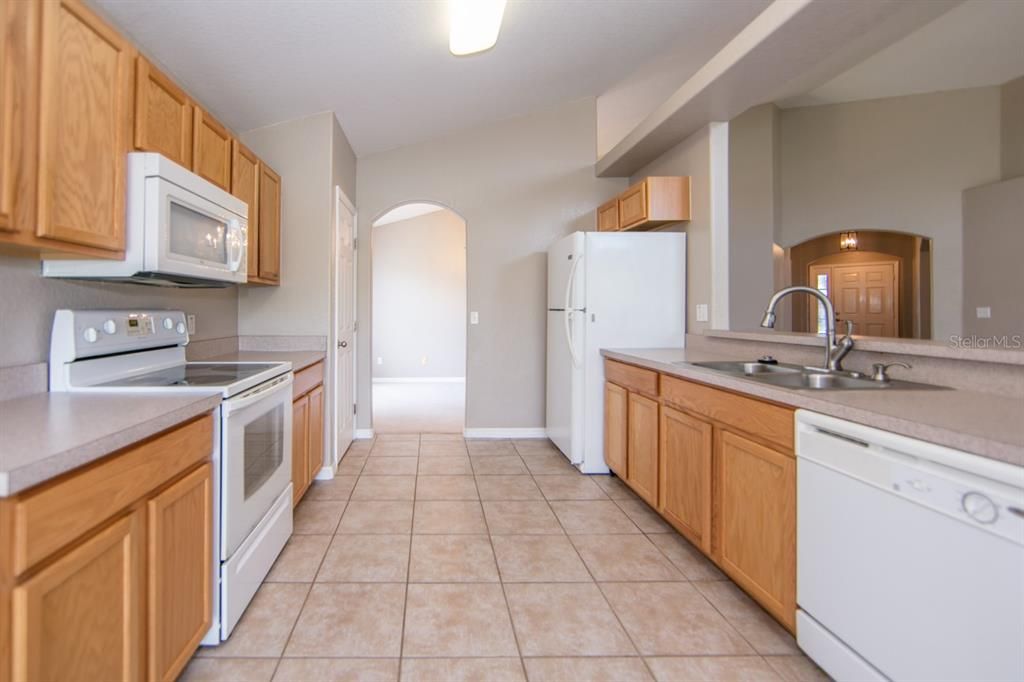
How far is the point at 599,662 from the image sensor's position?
5.11ft

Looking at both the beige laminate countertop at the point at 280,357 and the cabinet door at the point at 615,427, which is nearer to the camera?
the beige laminate countertop at the point at 280,357

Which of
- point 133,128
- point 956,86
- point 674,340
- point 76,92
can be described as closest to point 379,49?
point 133,128

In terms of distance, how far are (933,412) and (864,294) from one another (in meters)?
6.74

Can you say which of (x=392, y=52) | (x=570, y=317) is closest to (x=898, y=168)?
(x=570, y=317)

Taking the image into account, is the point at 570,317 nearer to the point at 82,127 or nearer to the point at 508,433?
the point at 508,433

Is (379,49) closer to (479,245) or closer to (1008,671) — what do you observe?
(479,245)

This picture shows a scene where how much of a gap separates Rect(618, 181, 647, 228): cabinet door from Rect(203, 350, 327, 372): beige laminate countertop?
2.33 meters

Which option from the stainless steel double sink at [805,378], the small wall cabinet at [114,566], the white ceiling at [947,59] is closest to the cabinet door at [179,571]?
the small wall cabinet at [114,566]

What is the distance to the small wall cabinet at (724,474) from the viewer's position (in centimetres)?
159

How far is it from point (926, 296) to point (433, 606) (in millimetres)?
6763

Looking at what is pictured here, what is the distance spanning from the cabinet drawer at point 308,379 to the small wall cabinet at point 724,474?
6.08 feet

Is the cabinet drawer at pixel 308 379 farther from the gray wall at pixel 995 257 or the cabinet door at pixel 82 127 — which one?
the gray wall at pixel 995 257

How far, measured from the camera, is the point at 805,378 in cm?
206

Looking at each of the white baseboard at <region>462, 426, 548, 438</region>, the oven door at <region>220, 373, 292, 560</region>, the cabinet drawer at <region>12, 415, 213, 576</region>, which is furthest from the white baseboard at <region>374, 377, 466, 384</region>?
the cabinet drawer at <region>12, 415, 213, 576</region>
